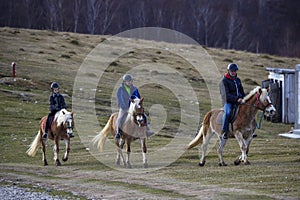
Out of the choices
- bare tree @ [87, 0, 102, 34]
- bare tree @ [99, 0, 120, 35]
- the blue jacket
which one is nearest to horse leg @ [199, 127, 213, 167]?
the blue jacket

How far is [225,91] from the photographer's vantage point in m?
20.2

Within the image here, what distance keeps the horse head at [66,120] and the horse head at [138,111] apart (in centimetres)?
232

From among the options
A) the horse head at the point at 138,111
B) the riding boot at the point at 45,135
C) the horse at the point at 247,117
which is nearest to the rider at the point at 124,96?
the horse head at the point at 138,111

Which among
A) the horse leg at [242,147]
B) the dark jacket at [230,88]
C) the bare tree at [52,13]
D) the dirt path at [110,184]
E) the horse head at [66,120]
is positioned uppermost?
the bare tree at [52,13]

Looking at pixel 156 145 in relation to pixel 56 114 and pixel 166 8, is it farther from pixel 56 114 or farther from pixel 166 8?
pixel 166 8

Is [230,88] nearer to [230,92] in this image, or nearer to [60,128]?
[230,92]

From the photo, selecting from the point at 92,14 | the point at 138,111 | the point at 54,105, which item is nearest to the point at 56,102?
the point at 54,105

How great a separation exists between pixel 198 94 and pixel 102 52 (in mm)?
19382

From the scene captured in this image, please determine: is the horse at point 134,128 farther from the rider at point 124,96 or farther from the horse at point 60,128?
the horse at point 60,128

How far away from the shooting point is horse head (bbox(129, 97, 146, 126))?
2042cm

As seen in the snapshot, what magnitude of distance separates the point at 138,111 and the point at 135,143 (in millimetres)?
9278

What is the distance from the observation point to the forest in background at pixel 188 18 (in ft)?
319

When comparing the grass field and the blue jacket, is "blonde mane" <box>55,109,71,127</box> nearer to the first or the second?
the grass field

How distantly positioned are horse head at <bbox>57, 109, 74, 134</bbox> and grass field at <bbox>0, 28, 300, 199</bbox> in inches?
54.9
